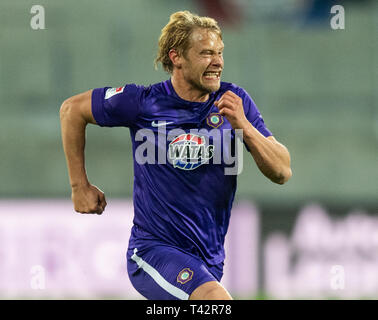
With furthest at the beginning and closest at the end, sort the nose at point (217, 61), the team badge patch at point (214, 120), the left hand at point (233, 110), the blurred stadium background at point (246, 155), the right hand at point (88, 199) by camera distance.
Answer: the blurred stadium background at point (246, 155)
the right hand at point (88, 199)
the team badge patch at point (214, 120)
the nose at point (217, 61)
the left hand at point (233, 110)

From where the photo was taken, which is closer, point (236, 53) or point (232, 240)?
point (232, 240)

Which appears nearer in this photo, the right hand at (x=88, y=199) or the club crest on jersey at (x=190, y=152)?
the club crest on jersey at (x=190, y=152)

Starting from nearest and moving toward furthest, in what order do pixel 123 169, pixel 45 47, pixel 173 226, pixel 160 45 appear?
pixel 173 226
pixel 160 45
pixel 123 169
pixel 45 47

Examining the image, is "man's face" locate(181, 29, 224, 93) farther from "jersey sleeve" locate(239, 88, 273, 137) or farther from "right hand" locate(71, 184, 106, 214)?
"right hand" locate(71, 184, 106, 214)

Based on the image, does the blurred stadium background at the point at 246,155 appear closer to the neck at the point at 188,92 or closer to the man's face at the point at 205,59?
the neck at the point at 188,92

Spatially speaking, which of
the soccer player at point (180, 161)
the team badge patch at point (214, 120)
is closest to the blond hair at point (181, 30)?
the soccer player at point (180, 161)

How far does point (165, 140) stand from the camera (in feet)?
18.4

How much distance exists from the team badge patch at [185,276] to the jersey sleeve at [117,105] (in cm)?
102

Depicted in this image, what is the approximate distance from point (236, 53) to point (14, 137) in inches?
149

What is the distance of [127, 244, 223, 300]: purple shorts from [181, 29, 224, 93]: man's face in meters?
1.02

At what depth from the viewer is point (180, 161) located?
5.52 meters

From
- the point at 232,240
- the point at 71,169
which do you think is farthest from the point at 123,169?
the point at 71,169

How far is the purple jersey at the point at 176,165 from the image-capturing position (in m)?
5.53

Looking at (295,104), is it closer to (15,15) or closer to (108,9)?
(108,9)
